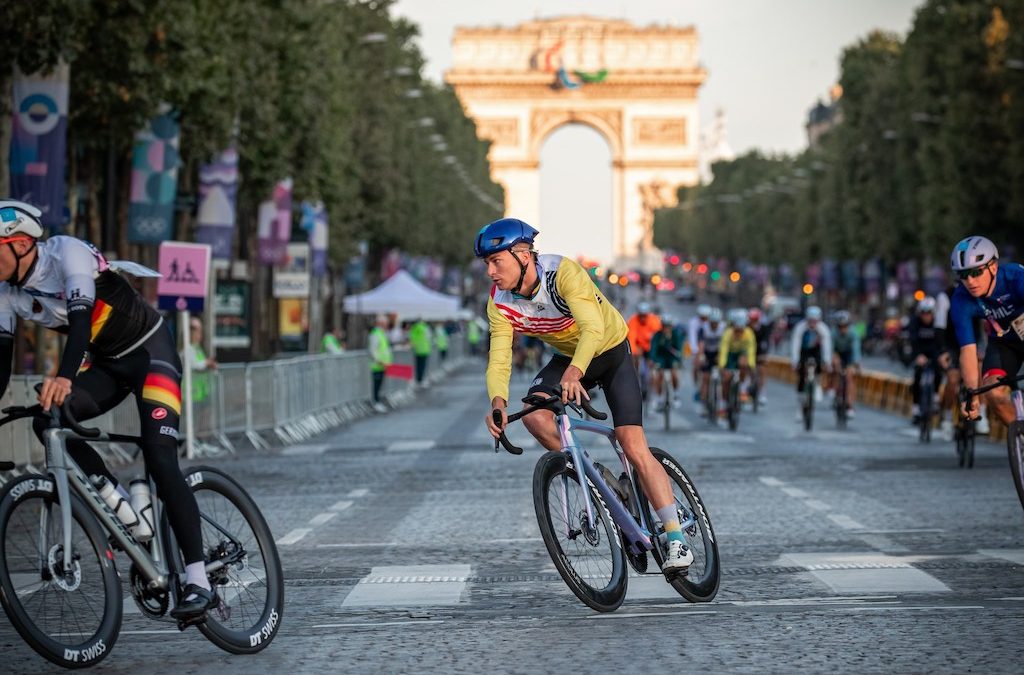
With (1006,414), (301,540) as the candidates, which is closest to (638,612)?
(1006,414)

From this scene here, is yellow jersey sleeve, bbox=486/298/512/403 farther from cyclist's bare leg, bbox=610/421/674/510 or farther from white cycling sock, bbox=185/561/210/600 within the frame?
white cycling sock, bbox=185/561/210/600

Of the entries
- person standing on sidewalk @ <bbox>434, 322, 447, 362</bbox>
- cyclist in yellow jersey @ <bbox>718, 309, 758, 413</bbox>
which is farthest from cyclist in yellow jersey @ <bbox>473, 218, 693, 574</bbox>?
person standing on sidewalk @ <bbox>434, 322, 447, 362</bbox>

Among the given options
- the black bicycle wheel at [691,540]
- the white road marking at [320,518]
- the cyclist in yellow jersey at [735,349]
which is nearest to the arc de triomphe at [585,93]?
the cyclist in yellow jersey at [735,349]

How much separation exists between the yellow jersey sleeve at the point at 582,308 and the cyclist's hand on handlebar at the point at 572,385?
0.08ft

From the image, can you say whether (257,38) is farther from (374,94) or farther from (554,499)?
(554,499)

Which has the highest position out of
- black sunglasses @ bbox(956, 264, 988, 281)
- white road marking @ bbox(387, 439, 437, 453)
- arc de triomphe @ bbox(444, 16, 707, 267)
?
arc de triomphe @ bbox(444, 16, 707, 267)

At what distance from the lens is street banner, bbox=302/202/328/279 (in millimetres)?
48006

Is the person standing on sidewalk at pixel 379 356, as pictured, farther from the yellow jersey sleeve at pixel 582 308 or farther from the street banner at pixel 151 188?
the yellow jersey sleeve at pixel 582 308

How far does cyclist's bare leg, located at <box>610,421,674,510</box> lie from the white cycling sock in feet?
6.47

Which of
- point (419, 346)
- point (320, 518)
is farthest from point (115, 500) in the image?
point (419, 346)

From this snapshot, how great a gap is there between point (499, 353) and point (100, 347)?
63.7 inches

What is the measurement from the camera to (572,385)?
28.4 feet

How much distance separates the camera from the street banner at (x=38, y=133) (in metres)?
22.8

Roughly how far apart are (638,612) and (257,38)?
29409mm
